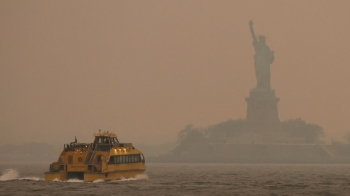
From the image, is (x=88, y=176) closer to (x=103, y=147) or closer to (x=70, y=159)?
(x=70, y=159)

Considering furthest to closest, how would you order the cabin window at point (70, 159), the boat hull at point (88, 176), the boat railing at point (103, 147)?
1. the boat railing at point (103, 147)
2. the cabin window at point (70, 159)
3. the boat hull at point (88, 176)

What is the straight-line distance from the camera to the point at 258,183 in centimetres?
10281

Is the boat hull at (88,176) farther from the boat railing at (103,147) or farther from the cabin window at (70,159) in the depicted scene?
the boat railing at (103,147)

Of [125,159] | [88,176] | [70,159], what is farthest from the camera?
[125,159]

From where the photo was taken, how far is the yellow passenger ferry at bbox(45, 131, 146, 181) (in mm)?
93250

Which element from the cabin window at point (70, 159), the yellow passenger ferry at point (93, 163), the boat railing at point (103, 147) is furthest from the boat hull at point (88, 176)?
the boat railing at point (103, 147)

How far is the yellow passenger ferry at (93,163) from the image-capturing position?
306 feet

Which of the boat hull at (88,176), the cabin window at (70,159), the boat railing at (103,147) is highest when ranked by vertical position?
the boat railing at (103,147)

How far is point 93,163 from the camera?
9362 cm

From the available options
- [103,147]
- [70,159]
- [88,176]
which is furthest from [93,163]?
[103,147]

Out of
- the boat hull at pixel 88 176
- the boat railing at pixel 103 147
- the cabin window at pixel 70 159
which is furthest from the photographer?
the boat railing at pixel 103 147

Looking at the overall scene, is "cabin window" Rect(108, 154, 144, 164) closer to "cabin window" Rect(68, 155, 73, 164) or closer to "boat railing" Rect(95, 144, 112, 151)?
"boat railing" Rect(95, 144, 112, 151)

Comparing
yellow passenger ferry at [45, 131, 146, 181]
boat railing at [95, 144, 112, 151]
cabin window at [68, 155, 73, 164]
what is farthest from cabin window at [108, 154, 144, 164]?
cabin window at [68, 155, 73, 164]

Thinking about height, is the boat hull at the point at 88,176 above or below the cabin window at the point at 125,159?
below
